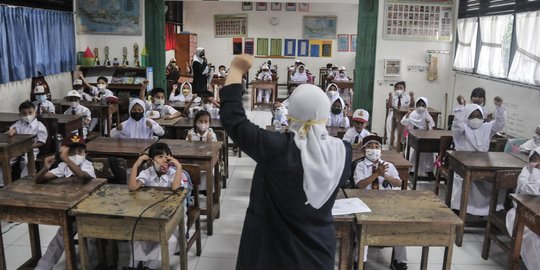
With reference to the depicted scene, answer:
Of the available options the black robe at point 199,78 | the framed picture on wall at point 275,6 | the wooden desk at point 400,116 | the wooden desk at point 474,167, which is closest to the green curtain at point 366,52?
the wooden desk at point 400,116

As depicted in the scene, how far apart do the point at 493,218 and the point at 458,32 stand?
5.15 meters

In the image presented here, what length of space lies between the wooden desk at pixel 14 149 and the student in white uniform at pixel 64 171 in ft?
3.64

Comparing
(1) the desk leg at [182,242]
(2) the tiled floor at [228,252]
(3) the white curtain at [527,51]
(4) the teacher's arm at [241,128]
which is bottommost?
(2) the tiled floor at [228,252]

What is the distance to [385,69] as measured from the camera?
8219 millimetres

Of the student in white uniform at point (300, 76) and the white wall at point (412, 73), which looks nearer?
the white wall at point (412, 73)

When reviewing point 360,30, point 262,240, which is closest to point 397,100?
point 360,30

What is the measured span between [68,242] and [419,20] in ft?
23.5

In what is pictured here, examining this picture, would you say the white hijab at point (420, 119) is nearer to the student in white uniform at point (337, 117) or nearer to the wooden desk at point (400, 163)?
the student in white uniform at point (337, 117)

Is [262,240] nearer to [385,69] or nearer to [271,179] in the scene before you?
[271,179]

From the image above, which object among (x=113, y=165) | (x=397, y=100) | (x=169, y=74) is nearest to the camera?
(x=113, y=165)

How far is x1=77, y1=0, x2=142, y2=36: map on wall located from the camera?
8.54 meters

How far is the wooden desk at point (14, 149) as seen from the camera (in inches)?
164

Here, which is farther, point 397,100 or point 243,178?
point 397,100

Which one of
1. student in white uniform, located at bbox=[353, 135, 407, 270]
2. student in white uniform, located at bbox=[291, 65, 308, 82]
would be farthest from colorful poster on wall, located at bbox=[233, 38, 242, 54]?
student in white uniform, located at bbox=[353, 135, 407, 270]
